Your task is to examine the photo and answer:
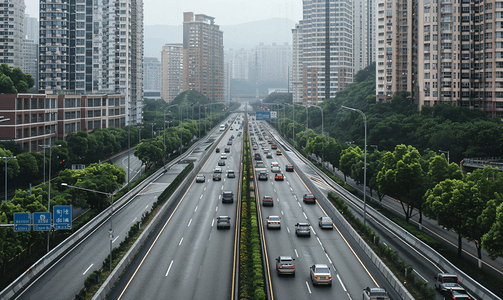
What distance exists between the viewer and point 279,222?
49.6 m

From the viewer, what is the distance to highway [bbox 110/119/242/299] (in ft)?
107

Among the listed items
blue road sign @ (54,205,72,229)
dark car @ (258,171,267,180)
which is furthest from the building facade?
blue road sign @ (54,205,72,229)

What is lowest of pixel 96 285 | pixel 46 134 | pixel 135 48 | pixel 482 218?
pixel 96 285

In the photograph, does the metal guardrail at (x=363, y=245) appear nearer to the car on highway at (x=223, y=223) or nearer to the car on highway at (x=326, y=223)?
the car on highway at (x=326, y=223)

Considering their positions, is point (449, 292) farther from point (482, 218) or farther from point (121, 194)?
point (121, 194)

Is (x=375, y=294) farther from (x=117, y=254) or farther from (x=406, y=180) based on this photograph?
(x=406, y=180)

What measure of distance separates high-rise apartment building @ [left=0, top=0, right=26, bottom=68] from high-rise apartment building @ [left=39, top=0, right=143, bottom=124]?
4069 centimetres

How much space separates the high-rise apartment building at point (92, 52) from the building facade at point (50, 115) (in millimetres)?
17638

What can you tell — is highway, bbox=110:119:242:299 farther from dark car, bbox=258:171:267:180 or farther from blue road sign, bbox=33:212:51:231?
dark car, bbox=258:171:267:180

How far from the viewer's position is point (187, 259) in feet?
129

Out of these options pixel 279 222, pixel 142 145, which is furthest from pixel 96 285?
pixel 142 145

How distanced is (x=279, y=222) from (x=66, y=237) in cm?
2200

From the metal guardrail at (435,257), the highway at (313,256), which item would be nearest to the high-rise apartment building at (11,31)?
the highway at (313,256)

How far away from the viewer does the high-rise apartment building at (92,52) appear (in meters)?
150
